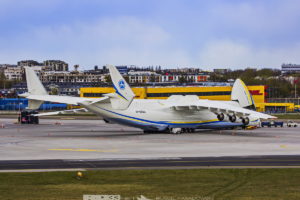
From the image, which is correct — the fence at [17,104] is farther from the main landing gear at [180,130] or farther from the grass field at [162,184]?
the grass field at [162,184]

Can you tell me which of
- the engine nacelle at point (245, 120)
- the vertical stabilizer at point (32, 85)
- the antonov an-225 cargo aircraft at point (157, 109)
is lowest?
the engine nacelle at point (245, 120)

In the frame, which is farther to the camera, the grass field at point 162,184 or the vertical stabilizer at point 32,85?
the vertical stabilizer at point 32,85

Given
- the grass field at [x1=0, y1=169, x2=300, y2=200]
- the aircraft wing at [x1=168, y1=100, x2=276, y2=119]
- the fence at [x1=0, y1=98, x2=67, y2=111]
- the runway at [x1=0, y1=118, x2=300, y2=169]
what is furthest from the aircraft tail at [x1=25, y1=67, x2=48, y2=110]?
the fence at [x1=0, y1=98, x2=67, y2=111]

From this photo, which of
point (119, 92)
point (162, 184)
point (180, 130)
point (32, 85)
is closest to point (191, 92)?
point (180, 130)

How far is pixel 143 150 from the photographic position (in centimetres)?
4941

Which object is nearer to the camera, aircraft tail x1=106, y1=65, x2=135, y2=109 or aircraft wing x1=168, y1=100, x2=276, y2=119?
aircraft tail x1=106, y1=65, x2=135, y2=109

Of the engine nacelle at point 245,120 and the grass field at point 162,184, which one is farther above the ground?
the engine nacelle at point 245,120

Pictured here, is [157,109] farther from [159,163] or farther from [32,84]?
[159,163]

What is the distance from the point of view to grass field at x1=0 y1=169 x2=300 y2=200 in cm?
2859

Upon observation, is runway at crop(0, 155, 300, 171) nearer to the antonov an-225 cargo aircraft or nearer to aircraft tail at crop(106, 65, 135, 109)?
the antonov an-225 cargo aircraft

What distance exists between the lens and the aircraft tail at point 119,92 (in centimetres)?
5859

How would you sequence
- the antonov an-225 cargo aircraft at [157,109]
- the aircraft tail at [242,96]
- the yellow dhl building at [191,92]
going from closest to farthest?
1. the antonov an-225 cargo aircraft at [157,109]
2. the aircraft tail at [242,96]
3. the yellow dhl building at [191,92]

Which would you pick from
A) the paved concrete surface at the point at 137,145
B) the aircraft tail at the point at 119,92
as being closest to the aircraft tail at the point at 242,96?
the paved concrete surface at the point at 137,145

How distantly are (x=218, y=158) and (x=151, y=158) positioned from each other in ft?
16.7
